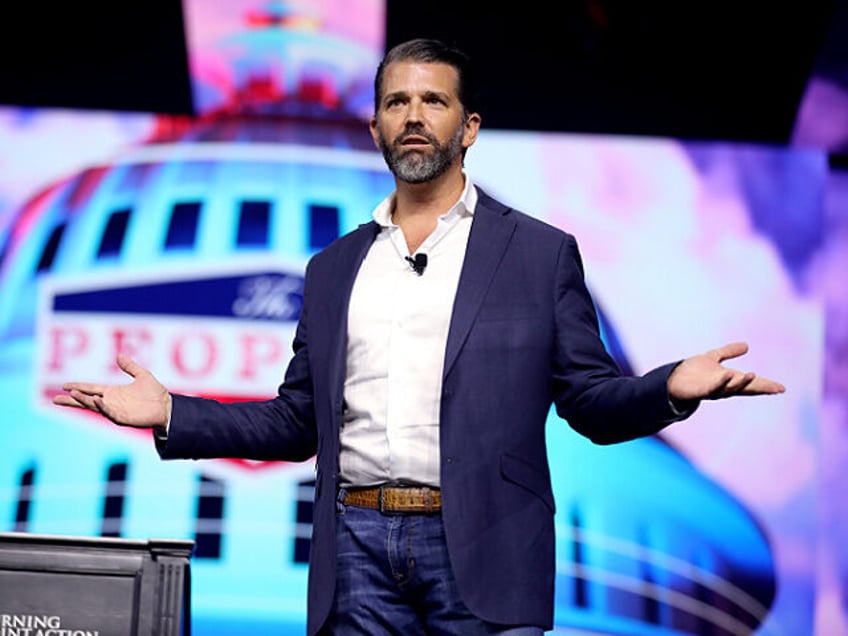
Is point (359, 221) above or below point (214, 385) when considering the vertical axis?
above

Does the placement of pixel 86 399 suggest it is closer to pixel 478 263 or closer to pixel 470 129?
pixel 478 263

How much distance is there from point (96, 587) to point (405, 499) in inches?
27.3

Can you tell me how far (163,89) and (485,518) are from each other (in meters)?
3.02

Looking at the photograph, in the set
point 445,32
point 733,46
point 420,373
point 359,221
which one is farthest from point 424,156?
point 733,46

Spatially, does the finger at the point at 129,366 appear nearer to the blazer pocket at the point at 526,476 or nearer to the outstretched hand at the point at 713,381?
the blazer pocket at the point at 526,476

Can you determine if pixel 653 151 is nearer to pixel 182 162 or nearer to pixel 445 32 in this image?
pixel 445 32

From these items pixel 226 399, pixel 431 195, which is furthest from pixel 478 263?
pixel 226 399

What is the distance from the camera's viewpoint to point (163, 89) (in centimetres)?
457

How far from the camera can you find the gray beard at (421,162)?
90.4 inches

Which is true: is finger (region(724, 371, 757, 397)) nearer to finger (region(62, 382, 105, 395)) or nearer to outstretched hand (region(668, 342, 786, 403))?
outstretched hand (region(668, 342, 786, 403))

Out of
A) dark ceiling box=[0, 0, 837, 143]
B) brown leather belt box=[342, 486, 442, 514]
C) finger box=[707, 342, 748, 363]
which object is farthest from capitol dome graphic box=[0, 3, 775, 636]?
finger box=[707, 342, 748, 363]

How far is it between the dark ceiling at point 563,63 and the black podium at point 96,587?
2.58m

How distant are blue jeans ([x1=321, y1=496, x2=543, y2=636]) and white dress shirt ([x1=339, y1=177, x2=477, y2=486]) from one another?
85mm

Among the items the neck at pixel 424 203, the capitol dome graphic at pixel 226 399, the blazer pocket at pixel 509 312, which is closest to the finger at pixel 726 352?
the blazer pocket at pixel 509 312
